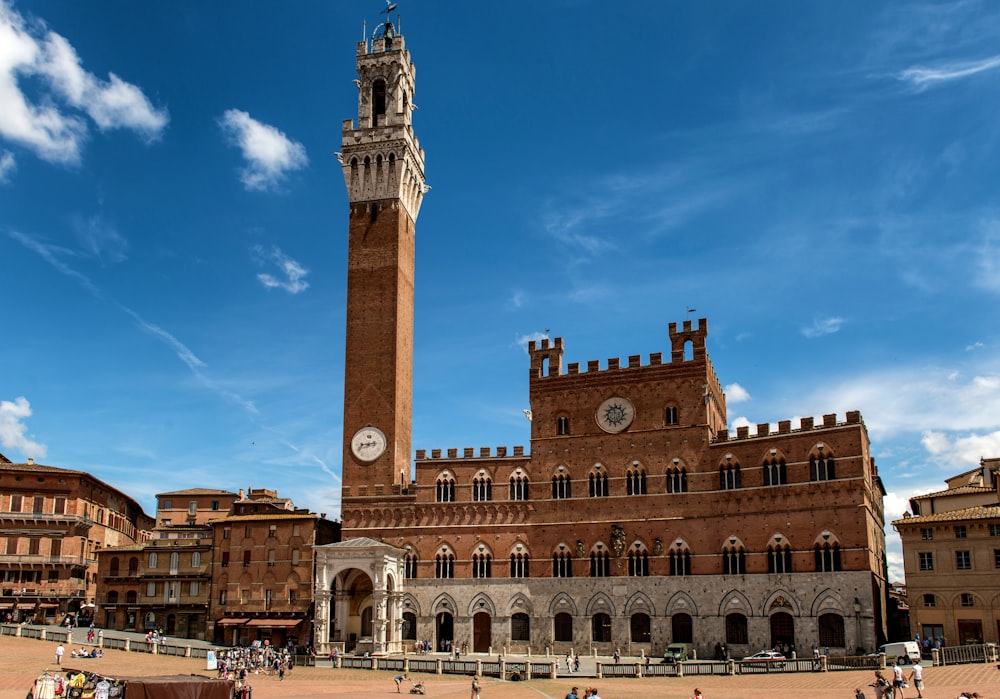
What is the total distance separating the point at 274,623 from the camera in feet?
203

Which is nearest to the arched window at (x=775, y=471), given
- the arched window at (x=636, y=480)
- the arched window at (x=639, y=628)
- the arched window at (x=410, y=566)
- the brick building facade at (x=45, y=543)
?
the arched window at (x=636, y=480)

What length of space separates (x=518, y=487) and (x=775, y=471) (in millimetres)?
16933

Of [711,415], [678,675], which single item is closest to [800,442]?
[711,415]

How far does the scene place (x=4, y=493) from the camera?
231ft

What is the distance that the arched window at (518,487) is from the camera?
6312 centimetres

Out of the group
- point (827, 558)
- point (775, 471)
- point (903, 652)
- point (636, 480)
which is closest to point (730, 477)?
point (775, 471)

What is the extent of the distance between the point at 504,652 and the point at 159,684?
32.2 metres

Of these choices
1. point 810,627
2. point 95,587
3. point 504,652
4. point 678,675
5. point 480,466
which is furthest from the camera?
point 95,587

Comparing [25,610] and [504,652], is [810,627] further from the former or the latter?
[25,610]

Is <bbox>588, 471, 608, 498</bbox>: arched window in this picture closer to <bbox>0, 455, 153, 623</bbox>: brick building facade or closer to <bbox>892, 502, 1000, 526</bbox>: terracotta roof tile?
<bbox>892, 502, 1000, 526</bbox>: terracotta roof tile

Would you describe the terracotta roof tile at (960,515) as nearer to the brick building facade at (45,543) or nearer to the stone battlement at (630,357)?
the stone battlement at (630,357)

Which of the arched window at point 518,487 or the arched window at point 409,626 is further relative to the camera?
the arched window at point 518,487

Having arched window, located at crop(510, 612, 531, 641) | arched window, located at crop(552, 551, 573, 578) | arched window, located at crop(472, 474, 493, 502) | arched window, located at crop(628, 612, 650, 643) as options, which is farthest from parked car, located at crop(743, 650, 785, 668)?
arched window, located at crop(472, 474, 493, 502)

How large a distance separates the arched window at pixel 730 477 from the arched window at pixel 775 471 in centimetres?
168
